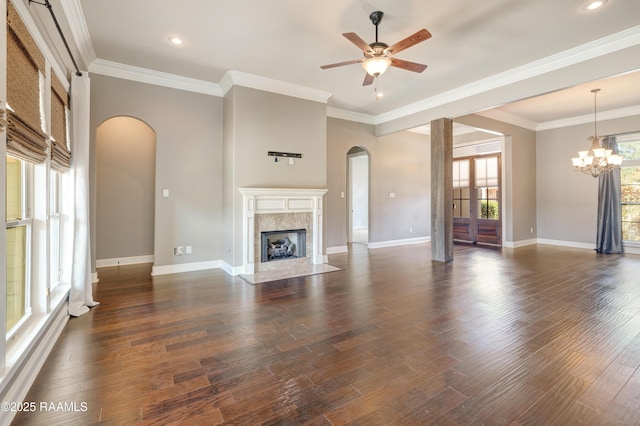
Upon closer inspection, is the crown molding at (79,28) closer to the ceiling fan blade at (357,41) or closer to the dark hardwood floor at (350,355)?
the ceiling fan blade at (357,41)

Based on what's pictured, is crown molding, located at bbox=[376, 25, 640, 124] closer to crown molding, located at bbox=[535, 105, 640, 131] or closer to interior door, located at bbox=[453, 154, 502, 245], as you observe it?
interior door, located at bbox=[453, 154, 502, 245]

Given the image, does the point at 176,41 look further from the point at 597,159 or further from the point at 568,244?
the point at 568,244

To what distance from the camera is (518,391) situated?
6.14 ft

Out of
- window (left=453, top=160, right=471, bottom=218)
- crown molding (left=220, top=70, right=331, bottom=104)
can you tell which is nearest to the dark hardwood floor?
crown molding (left=220, top=70, right=331, bottom=104)

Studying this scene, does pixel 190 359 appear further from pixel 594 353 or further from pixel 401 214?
pixel 401 214

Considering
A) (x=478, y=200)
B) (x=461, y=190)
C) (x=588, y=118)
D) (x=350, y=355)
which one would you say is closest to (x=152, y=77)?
(x=350, y=355)

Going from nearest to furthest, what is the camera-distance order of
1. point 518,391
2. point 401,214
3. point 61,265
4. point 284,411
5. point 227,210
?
point 284,411 < point 518,391 < point 61,265 < point 227,210 < point 401,214

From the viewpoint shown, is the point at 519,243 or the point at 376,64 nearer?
the point at 376,64

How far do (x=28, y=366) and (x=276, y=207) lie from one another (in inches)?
136

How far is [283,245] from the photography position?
17.5ft

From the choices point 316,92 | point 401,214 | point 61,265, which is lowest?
point 61,265

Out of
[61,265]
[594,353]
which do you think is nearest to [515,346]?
[594,353]

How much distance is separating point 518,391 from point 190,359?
2.27 meters

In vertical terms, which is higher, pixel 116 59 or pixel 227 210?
pixel 116 59
